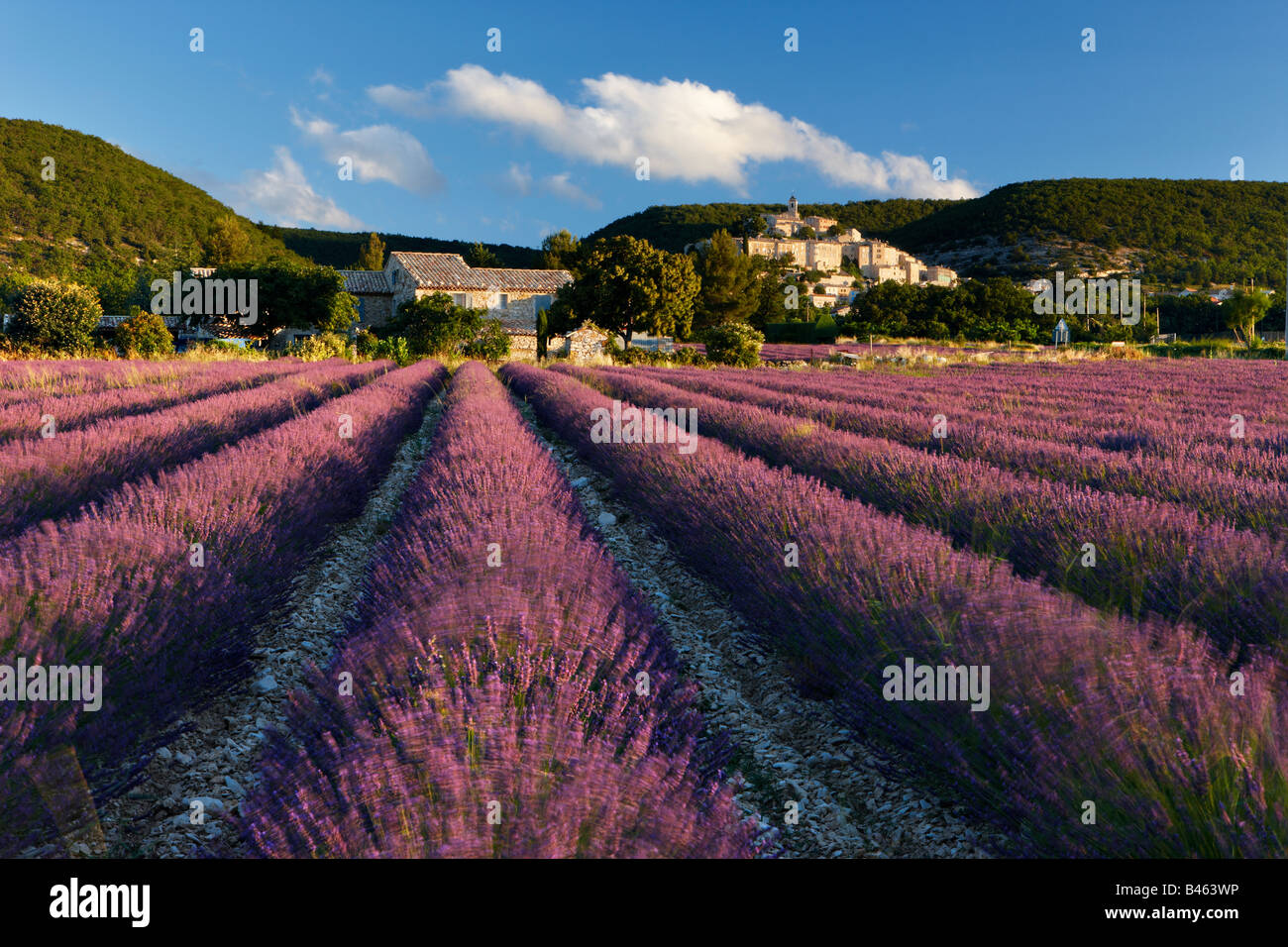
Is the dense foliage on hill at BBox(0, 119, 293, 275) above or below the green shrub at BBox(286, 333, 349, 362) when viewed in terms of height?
above

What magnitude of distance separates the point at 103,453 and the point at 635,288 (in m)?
28.5

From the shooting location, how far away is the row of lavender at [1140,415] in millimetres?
5602

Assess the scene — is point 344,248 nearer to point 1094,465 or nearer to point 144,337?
point 144,337

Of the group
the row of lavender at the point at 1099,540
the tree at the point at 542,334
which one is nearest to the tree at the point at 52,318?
the tree at the point at 542,334

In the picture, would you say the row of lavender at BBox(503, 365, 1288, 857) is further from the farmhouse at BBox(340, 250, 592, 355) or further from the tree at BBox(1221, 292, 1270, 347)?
the tree at BBox(1221, 292, 1270, 347)

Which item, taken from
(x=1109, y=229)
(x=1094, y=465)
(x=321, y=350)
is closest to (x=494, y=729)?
(x=1094, y=465)

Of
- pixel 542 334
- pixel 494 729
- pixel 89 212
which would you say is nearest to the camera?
pixel 494 729

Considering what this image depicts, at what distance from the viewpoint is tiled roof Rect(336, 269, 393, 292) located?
158ft

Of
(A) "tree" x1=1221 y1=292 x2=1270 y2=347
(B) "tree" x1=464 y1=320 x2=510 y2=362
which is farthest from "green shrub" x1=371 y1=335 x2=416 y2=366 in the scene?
(A) "tree" x1=1221 y1=292 x2=1270 y2=347

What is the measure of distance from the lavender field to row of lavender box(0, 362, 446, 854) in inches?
0.5

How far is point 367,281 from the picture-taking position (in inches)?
1918

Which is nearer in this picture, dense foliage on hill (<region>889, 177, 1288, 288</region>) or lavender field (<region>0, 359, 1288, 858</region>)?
lavender field (<region>0, 359, 1288, 858</region>)

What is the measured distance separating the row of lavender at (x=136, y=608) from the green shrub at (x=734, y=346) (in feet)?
83.6

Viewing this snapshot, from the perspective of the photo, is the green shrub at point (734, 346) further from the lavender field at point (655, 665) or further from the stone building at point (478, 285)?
the lavender field at point (655, 665)
